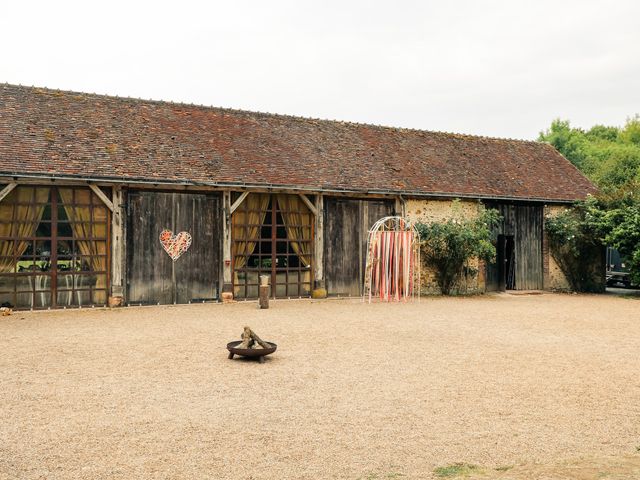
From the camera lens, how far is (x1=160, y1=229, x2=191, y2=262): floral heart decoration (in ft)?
46.2

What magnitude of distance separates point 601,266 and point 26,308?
17236 mm

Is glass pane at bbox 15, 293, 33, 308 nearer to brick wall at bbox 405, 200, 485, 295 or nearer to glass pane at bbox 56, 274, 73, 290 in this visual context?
glass pane at bbox 56, 274, 73, 290

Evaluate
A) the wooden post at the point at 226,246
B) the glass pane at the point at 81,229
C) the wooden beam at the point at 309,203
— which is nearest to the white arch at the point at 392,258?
the wooden beam at the point at 309,203

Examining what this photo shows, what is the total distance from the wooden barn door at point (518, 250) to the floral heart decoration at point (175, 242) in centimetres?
954

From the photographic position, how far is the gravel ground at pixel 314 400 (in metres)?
4.40

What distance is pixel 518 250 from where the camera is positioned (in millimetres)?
18844

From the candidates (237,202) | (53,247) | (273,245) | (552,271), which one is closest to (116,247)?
(53,247)

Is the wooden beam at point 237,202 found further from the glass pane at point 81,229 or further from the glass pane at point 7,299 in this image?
the glass pane at point 7,299

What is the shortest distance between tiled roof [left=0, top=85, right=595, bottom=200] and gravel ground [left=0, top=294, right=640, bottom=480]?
159 inches

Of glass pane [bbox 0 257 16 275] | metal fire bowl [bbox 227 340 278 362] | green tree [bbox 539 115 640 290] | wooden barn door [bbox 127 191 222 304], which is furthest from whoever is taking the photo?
green tree [bbox 539 115 640 290]

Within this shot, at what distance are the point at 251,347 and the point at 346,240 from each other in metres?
8.56

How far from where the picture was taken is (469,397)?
6168 millimetres

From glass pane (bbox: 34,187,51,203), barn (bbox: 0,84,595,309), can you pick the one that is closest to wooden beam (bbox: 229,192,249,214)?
barn (bbox: 0,84,595,309)

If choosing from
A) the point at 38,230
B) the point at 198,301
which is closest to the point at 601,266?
the point at 198,301
